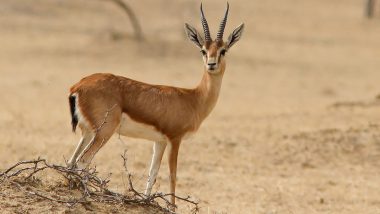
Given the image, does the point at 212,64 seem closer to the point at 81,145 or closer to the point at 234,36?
the point at 234,36

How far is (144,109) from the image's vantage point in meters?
9.14

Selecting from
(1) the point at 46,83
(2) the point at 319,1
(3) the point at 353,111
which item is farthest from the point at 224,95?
(2) the point at 319,1

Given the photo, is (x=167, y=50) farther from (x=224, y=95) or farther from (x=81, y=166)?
(x=81, y=166)

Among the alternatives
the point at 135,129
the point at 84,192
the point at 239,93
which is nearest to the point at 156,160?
the point at 135,129

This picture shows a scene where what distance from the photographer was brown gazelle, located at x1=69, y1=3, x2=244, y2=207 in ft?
29.0

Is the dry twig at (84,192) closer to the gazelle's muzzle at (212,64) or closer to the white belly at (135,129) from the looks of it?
the white belly at (135,129)

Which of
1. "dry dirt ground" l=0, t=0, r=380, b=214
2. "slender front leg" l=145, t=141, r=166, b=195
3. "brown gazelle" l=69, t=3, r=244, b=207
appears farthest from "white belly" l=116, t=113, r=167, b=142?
"dry dirt ground" l=0, t=0, r=380, b=214

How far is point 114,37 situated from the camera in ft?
87.3

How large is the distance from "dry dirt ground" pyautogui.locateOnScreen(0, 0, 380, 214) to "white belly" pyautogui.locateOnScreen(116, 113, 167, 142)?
466mm

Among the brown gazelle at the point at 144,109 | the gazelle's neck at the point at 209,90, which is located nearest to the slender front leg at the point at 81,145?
the brown gazelle at the point at 144,109

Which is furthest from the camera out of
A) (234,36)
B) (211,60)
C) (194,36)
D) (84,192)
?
(234,36)

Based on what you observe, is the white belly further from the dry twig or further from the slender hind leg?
the dry twig

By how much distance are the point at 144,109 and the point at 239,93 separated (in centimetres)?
1229

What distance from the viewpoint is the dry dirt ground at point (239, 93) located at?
1128 centimetres
